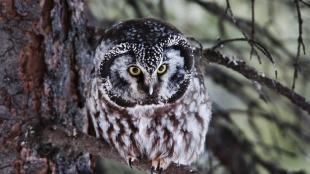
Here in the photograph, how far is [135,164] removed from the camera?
110 inches

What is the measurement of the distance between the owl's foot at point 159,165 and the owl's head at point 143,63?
Answer: 0.29 meters

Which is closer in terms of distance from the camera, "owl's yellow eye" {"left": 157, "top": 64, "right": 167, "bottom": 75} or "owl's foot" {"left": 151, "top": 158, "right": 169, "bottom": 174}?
"owl's yellow eye" {"left": 157, "top": 64, "right": 167, "bottom": 75}

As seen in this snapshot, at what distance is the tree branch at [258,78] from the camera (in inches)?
106

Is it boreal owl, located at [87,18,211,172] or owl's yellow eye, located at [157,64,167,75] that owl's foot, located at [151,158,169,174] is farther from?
owl's yellow eye, located at [157,64,167,75]

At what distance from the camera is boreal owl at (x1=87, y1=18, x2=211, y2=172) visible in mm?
2549

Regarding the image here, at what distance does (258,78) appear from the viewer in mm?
2703

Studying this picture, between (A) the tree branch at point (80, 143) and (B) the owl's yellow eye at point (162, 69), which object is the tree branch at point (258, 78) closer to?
(B) the owl's yellow eye at point (162, 69)

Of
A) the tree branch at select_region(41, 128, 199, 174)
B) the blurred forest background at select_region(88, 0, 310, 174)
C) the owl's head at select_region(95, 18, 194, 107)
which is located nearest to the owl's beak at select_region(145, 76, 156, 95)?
the owl's head at select_region(95, 18, 194, 107)

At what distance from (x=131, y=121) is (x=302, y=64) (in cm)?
118

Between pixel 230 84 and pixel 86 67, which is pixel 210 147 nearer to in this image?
pixel 230 84

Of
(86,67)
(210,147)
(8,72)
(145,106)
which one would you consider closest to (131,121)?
(145,106)

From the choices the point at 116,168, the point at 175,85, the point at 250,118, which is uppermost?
the point at 175,85

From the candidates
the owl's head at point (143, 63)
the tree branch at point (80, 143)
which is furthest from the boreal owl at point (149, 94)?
the tree branch at point (80, 143)

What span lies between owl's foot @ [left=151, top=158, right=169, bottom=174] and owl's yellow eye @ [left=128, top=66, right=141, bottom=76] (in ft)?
1.50
